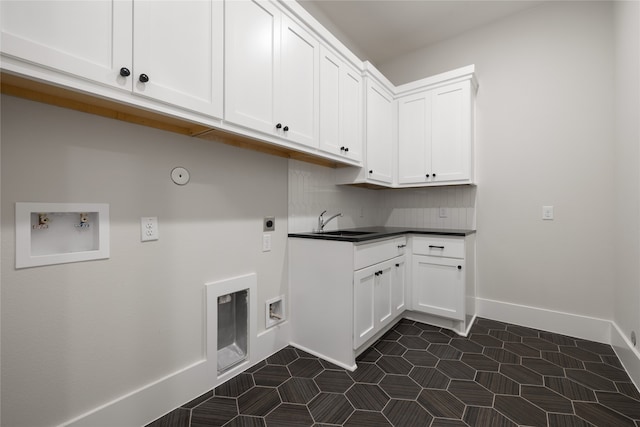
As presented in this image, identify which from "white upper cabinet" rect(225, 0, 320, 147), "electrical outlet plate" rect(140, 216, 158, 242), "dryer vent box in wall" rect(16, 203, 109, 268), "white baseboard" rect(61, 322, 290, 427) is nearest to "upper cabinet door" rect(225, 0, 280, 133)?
"white upper cabinet" rect(225, 0, 320, 147)

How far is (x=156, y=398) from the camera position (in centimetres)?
133

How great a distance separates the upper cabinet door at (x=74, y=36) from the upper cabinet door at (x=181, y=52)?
4cm

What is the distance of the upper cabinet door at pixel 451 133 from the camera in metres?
2.52

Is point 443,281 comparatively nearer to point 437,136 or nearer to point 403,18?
point 437,136

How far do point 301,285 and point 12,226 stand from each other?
152cm

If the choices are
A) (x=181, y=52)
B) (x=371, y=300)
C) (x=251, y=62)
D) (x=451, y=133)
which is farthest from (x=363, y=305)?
(x=451, y=133)

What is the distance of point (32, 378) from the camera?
3.33 ft

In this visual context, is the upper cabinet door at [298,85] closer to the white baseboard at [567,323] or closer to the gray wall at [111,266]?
the gray wall at [111,266]

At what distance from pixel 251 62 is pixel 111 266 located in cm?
120

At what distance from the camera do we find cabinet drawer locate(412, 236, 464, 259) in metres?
2.30

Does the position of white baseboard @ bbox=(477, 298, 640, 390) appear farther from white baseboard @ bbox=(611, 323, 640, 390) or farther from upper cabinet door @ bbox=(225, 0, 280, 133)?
upper cabinet door @ bbox=(225, 0, 280, 133)

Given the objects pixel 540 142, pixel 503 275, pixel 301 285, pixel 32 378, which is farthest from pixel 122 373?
pixel 540 142

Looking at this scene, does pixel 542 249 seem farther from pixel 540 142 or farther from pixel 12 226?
pixel 12 226

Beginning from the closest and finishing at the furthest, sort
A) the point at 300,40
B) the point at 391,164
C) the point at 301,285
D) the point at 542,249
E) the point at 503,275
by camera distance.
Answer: the point at 300,40 < the point at 301,285 < the point at 542,249 < the point at 503,275 < the point at 391,164
